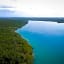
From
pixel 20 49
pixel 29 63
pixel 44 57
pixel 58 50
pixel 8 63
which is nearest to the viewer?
pixel 8 63

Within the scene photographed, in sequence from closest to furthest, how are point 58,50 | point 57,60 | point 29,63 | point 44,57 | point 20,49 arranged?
1. point 29,63
2. point 57,60
3. point 44,57
4. point 20,49
5. point 58,50

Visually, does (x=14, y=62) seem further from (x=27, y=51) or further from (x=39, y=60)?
(x=27, y=51)

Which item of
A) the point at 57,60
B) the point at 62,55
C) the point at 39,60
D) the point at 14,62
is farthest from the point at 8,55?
the point at 62,55

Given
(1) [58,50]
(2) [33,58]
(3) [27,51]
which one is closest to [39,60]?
(2) [33,58]

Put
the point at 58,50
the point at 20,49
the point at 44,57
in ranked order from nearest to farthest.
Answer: the point at 44,57 → the point at 20,49 → the point at 58,50

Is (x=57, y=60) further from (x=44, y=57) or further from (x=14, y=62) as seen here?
(x=14, y=62)

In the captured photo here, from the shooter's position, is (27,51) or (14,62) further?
(27,51)

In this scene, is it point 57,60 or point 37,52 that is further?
point 37,52

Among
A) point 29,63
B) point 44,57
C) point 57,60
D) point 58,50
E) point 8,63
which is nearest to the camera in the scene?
point 8,63

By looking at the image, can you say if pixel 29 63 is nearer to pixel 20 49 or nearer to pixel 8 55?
pixel 8 55
